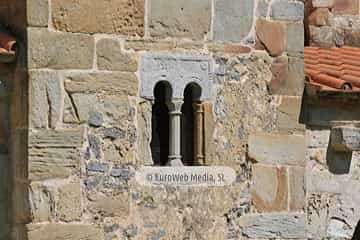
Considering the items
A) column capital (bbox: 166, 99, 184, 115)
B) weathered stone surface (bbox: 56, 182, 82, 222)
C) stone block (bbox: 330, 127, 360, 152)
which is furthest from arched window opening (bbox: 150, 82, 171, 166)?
stone block (bbox: 330, 127, 360, 152)

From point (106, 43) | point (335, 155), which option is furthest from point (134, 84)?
point (335, 155)

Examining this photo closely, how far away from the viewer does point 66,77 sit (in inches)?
253

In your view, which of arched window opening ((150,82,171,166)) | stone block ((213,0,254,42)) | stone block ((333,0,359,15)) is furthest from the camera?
stone block ((333,0,359,15))

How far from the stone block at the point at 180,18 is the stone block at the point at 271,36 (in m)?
0.42

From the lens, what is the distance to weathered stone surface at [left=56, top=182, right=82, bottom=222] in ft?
20.9

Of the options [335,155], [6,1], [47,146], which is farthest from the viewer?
[335,155]

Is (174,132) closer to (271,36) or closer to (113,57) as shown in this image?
(113,57)

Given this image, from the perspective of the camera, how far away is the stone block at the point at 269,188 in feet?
23.0

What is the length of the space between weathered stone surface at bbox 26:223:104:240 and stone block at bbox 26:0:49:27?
4.22ft

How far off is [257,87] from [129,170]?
1.16 metres

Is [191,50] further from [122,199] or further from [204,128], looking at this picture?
[122,199]

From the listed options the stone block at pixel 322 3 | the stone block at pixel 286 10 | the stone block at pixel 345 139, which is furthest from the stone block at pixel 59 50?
the stone block at pixel 322 3

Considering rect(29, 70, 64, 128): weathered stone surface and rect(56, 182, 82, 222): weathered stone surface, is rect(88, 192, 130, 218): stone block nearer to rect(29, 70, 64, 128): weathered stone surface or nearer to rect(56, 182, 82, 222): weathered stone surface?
rect(56, 182, 82, 222): weathered stone surface

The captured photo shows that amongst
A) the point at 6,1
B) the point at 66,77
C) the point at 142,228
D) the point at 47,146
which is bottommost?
the point at 142,228
